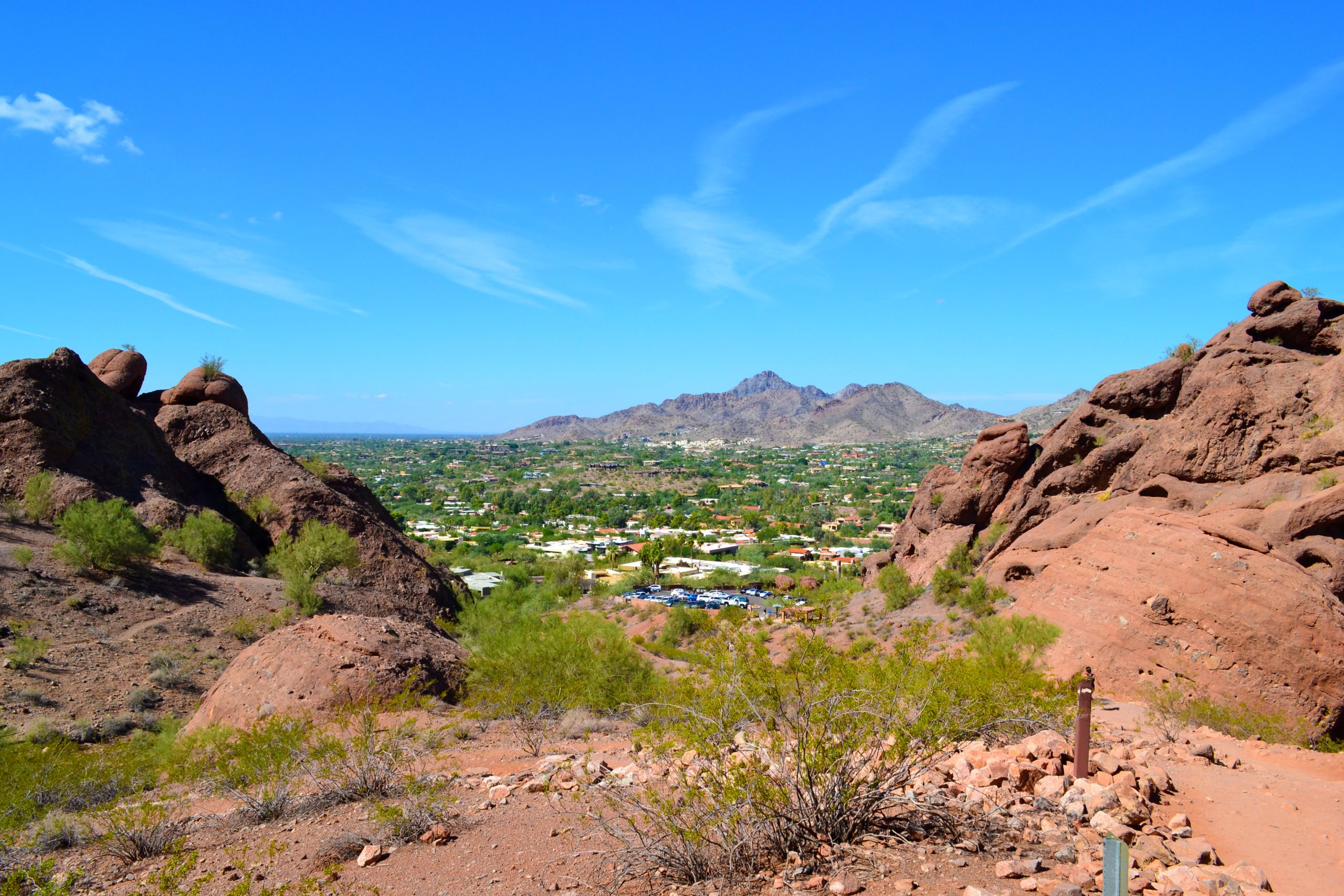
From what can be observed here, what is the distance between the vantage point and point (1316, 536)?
49.8 ft

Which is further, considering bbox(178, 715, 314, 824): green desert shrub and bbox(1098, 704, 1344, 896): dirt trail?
bbox(178, 715, 314, 824): green desert shrub

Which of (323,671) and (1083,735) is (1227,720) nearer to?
(1083,735)

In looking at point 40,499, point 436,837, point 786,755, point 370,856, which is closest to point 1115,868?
point 786,755

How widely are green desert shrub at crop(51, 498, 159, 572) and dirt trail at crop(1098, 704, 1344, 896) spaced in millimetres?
19838

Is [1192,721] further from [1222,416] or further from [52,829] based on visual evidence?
[52,829]

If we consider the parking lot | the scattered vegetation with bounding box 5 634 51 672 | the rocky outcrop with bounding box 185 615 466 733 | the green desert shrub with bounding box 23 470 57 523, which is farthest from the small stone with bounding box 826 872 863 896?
the parking lot

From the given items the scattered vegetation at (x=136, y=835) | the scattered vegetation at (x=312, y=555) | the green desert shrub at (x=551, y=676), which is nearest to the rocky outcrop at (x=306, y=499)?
the scattered vegetation at (x=312, y=555)

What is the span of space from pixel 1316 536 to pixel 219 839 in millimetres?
19004

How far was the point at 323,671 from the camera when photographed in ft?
41.2

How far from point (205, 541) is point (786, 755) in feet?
62.1

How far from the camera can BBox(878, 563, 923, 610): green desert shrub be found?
26484mm

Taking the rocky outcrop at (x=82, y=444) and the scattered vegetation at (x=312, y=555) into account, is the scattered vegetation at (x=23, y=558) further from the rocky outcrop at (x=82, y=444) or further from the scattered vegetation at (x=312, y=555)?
the scattered vegetation at (x=312, y=555)

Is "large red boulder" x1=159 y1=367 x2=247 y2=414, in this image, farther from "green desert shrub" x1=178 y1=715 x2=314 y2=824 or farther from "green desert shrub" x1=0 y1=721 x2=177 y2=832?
"green desert shrub" x1=178 y1=715 x2=314 y2=824

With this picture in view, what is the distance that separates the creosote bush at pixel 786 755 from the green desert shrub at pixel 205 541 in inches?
665
